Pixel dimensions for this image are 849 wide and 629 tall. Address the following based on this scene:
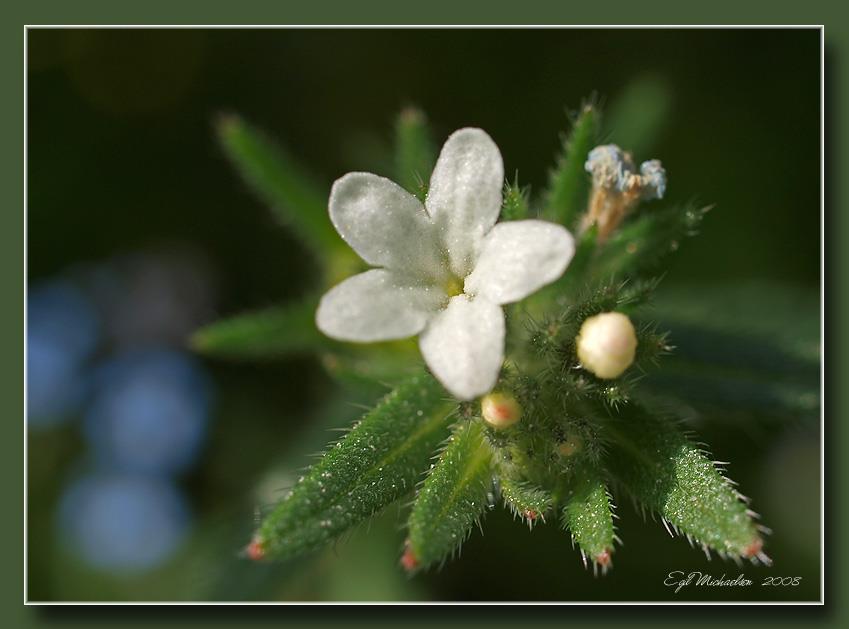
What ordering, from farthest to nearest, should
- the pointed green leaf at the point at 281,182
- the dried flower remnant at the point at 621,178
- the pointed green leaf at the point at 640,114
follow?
the pointed green leaf at the point at 640,114 → the pointed green leaf at the point at 281,182 → the dried flower remnant at the point at 621,178

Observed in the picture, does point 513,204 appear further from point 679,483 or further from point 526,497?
point 679,483

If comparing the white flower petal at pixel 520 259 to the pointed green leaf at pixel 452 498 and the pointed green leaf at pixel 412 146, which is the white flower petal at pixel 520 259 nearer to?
the pointed green leaf at pixel 452 498

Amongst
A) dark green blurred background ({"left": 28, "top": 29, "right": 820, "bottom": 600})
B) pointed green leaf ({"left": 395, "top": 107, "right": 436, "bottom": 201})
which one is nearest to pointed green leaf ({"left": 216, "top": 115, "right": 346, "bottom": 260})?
pointed green leaf ({"left": 395, "top": 107, "right": 436, "bottom": 201})

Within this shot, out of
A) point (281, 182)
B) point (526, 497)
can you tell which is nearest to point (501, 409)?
point (526, 497)

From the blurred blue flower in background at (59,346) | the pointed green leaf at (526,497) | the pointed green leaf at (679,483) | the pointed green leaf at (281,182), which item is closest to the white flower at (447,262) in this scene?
the pointed green leaf at (526,497)

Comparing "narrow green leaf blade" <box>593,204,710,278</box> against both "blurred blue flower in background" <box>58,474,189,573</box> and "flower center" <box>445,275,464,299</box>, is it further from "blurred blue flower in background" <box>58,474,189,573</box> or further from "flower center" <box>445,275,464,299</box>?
"blurred blue flower in background" <box>58,474,189,573</box>
